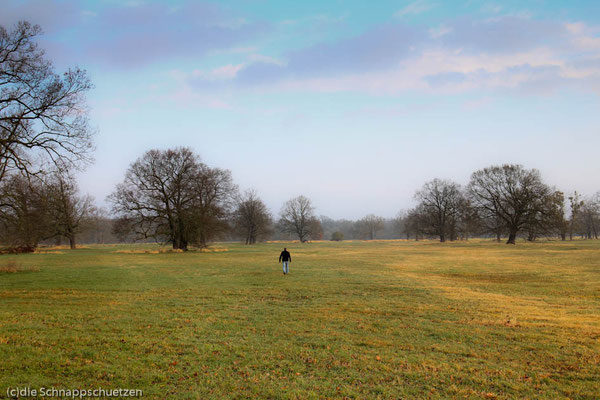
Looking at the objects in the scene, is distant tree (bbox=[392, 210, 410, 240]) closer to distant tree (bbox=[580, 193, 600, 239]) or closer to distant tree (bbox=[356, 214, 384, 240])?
distant tree (bbox=[356, 214, 384, 240])

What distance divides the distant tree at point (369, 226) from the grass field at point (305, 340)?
13260 centimetres

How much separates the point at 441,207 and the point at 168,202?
64.8 m

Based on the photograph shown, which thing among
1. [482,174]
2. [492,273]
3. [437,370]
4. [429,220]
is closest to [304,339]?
[437,370]

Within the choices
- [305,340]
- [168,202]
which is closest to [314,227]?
[168,202]

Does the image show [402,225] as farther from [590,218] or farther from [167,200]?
[167,200]

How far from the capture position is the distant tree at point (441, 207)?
274 feet

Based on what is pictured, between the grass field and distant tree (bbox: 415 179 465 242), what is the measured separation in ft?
223

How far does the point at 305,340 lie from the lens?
30.4 feet

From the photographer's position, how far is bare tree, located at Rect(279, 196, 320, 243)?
110 m

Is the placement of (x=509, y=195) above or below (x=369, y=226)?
above

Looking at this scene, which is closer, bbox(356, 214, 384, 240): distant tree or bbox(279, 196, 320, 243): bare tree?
bbox(279, 196, 320, 243): bare tree

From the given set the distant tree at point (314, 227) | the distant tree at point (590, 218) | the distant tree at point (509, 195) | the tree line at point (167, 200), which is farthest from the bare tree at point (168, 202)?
the distant tree at point (590, 218)

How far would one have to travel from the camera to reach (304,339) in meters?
9.36

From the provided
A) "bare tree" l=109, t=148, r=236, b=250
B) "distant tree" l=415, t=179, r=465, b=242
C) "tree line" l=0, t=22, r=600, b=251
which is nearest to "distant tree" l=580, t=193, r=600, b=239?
"tree line" l=0, t=22, r=600, b=251
